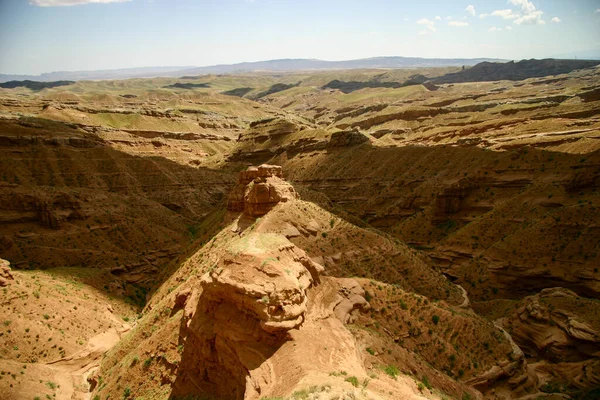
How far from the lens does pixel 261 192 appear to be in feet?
115

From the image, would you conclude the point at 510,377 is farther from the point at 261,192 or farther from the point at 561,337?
the point at 261,192

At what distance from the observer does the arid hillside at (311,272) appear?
17.6 meters

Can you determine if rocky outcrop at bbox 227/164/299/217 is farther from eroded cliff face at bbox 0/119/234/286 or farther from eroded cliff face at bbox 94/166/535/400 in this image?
eroded cliff face at bbox 0/119/234/286

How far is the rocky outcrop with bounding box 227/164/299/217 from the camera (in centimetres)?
3503

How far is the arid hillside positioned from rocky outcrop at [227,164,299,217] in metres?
0.21

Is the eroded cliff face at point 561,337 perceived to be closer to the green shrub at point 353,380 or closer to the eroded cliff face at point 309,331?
the eroded cliff face at point 309,331

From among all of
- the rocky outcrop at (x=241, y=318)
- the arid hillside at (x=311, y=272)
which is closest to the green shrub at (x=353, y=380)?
the arid hillside at (x=311, y=272)

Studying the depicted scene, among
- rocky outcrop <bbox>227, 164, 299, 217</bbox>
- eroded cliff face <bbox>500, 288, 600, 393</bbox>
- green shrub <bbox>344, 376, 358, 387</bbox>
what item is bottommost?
eroded cliff face <bbox>500, 288, 600, 393</bbox>

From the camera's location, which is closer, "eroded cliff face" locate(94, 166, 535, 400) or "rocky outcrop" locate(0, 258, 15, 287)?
"eroded cliff face" locate(94, 166, 535, 400)

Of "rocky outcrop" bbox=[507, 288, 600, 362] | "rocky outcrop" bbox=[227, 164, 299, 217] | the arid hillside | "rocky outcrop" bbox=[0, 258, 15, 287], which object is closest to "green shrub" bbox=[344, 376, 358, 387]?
the arid hillside

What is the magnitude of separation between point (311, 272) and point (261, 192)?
1355 cm

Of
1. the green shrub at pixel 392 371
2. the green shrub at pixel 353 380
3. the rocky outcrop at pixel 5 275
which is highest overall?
the green shrub at pixel 353 380

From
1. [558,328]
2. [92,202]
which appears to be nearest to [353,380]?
[558,328]

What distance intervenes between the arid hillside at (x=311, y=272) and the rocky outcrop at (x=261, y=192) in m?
0.21
